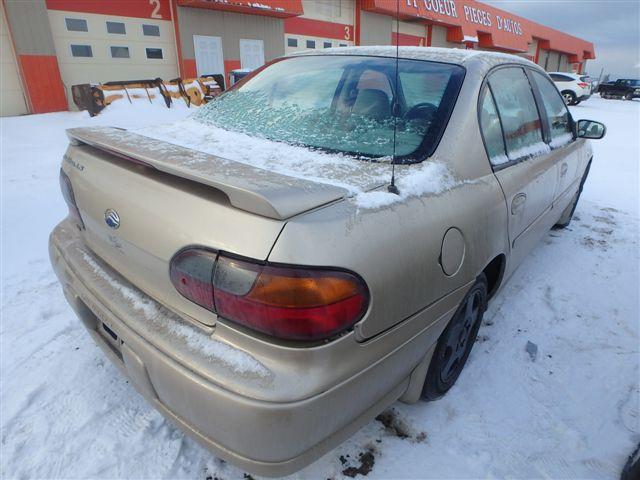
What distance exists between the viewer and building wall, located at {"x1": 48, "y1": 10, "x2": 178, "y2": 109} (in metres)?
11.3

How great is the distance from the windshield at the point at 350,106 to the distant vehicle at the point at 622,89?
119ft

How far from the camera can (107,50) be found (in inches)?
478

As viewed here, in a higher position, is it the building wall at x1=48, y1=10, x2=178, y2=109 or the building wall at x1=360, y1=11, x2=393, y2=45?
the building wall at x1=360, y1=11, x2=393, y2=45

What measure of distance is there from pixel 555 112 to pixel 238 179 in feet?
9.27

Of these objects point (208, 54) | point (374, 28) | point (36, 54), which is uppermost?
point (374, 28)

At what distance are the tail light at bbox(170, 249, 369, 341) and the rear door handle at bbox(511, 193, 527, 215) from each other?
126cm

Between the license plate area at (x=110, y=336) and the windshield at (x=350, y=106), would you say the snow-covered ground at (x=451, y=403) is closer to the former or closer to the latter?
the license plate area at (x=110, y=336)

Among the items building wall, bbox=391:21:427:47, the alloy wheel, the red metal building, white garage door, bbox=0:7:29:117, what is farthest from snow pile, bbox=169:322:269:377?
building wall, bbox=391:21:427:47

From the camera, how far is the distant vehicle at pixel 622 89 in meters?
29.6

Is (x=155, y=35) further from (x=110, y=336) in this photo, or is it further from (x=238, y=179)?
(x=238, y=179)

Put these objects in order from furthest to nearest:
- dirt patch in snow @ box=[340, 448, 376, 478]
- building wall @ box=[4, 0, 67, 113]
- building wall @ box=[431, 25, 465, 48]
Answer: building wall @ box=[431, 25, 465, 48] → building wall @ box=[4, 0, 67, 113] → dirt patch in snow @ box=[340, 448, 376, 478]

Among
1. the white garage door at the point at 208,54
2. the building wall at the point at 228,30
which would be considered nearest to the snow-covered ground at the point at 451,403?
the building wall at the point at 228,30

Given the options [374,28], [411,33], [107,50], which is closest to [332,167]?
[107,50]

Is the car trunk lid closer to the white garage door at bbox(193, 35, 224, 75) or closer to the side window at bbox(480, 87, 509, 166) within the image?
the side window at bbox(480, 87, 509, 166)
